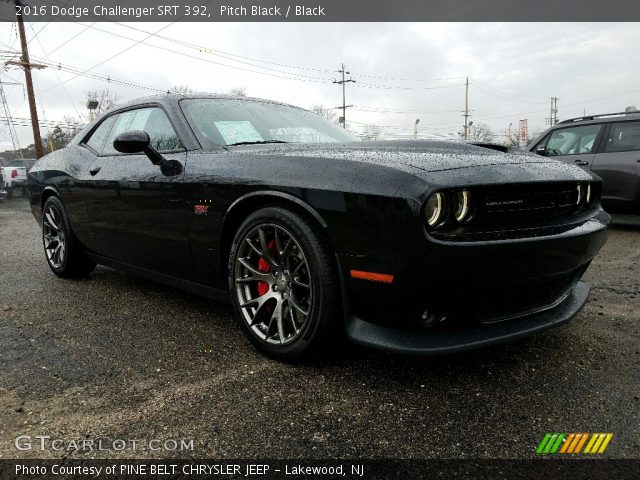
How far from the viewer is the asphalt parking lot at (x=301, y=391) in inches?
68.1

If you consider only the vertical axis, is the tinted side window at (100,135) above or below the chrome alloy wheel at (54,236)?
above

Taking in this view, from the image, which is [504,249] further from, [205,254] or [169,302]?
[169,302]

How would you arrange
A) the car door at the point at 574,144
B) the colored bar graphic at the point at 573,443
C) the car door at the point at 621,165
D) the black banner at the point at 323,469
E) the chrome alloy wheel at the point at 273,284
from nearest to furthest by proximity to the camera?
the black banner at the point at 323,469 < the colored bar graphic at the point at 573,443 < the chrome alloy wheel at the point at 273,284 < the car door at the point at 621,165 < the car door at the point at 574,144

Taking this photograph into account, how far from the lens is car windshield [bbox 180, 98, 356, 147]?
2914mm

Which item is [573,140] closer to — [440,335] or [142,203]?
[440,335]

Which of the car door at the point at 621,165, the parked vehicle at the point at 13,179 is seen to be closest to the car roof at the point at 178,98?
the car door at the point at 621,165

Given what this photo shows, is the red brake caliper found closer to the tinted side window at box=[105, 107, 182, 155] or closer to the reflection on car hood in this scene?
the reflection on car hood

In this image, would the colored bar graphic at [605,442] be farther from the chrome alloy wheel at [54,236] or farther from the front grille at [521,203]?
the chrome alloy wheel at [54,236]

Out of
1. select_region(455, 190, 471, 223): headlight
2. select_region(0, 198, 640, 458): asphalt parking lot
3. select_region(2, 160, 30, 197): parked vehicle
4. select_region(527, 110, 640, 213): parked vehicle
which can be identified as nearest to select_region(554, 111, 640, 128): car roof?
select_region(527, 110, 640, 213): parked vehicle

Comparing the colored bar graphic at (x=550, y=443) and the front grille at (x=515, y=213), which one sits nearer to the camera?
the colored bar graphic at (x=550, y=443)

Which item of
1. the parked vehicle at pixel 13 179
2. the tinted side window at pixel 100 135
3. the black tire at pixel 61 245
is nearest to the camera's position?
the tinted side window at pixel 100 135

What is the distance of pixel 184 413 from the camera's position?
1925 mm

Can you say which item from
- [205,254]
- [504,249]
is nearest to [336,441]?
[504,249]

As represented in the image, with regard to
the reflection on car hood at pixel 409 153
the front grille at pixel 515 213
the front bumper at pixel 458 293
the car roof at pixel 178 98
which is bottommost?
the front bumper at pixel 458 293
